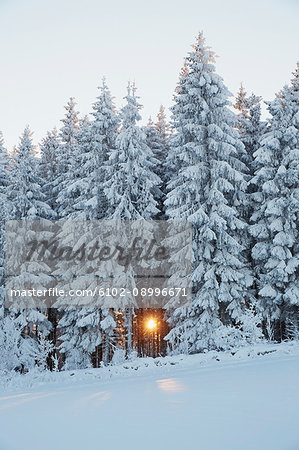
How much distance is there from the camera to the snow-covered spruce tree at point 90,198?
67.8 feet

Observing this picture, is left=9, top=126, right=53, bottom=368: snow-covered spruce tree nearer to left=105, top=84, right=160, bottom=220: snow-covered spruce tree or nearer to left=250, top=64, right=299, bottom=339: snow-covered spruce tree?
left=105, top=84, right=160, bottom=220: snow-covered spruce tree

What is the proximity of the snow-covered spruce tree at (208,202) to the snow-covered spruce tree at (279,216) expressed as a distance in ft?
3.22

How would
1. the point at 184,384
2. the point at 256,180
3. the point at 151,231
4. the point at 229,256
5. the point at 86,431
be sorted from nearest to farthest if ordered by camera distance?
the point at 86,431 → the point at 184,384 → the point at 229,256 → the point at 256,180 → the point at 151,231

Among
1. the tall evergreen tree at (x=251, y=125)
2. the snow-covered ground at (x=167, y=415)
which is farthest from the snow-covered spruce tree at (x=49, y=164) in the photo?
the snow-covered ground at (x=167, y=415)

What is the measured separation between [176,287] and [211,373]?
10346 mm

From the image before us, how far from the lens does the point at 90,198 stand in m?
21.4

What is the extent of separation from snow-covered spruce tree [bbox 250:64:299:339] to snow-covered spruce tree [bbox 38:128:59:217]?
14.5 m

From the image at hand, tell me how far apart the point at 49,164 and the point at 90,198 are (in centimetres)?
953

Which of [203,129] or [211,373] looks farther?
[203,129]

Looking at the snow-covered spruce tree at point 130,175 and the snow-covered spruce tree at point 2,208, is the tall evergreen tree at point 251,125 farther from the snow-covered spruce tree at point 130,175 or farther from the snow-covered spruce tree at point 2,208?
the snow-covered spruce tree at point 2,208

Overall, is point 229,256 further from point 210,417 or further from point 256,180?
point 210,417

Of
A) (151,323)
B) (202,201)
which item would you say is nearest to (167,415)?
(202,201)

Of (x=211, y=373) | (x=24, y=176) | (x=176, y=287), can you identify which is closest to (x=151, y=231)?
(x=176, y=287)

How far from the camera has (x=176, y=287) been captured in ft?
61.9
